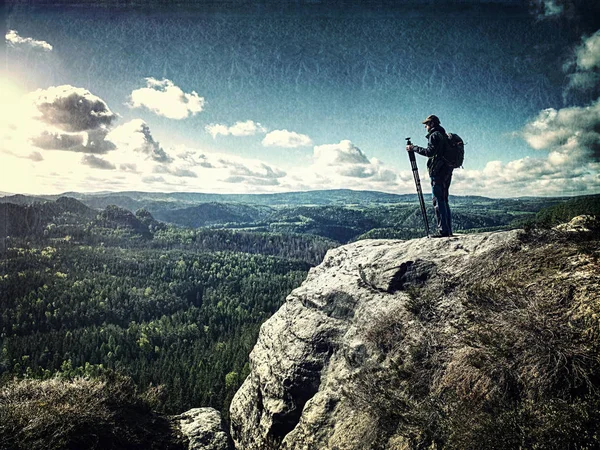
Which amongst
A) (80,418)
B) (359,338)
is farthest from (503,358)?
(80,418)

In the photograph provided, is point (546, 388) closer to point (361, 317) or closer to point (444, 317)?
point (444, 317)

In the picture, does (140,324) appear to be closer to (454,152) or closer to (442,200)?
(442,200)

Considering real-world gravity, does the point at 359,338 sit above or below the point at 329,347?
above

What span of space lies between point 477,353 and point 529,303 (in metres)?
1.78

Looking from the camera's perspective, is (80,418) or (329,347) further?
(80,418)

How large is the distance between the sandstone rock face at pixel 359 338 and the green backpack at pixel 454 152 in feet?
10.9

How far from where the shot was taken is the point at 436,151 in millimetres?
13125

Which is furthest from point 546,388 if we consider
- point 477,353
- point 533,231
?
point 533,231

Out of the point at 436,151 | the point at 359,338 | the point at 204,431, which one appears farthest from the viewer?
the point at 204,431

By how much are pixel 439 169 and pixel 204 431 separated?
18.3 metres

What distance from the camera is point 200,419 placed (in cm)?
1831

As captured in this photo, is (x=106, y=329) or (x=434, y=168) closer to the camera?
(x=434, y=168)

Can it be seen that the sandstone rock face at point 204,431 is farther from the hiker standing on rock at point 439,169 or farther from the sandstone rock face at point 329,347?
the hiker standing on rock at point 439,169

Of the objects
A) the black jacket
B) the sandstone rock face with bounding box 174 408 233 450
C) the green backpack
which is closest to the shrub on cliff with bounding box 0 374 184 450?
the sandstone rock face with bounding box 174 408 233 450
